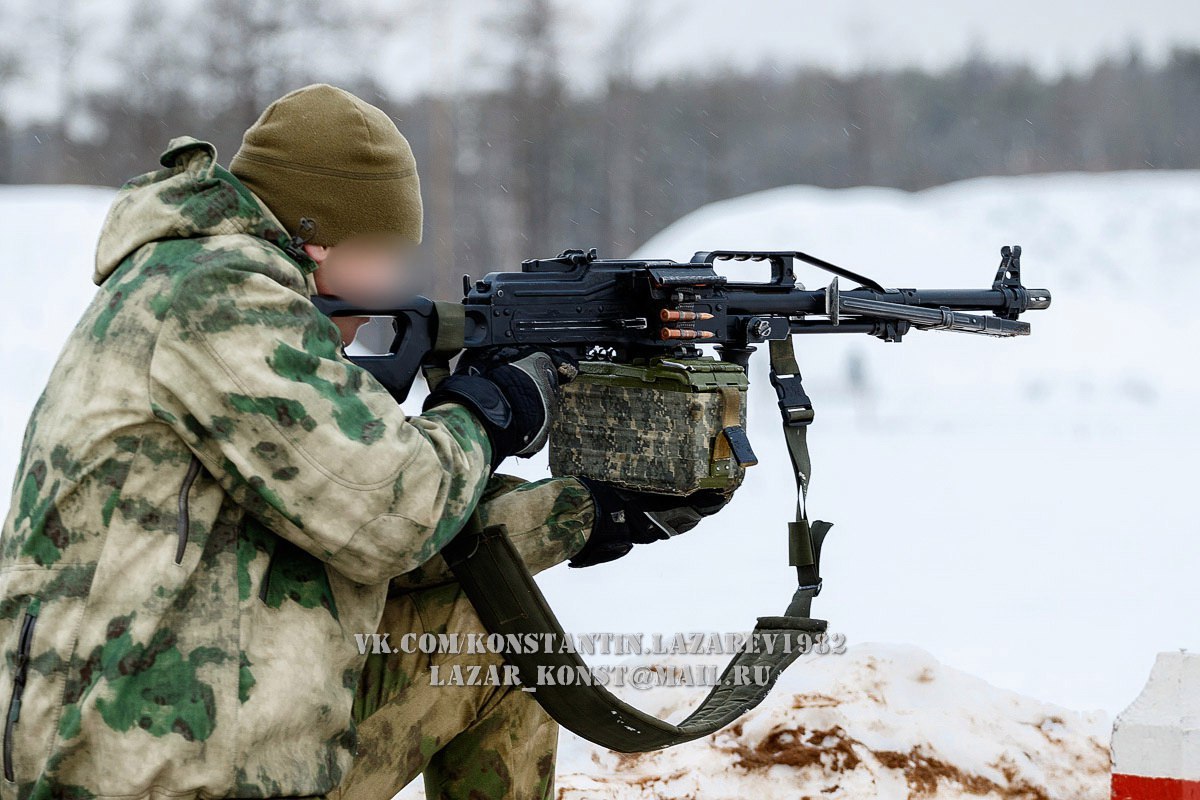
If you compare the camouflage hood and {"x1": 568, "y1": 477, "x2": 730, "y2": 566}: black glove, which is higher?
the camouflage hood

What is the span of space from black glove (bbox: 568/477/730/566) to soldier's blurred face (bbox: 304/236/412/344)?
718 mm

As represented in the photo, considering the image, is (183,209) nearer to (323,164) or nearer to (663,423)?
(323,164)

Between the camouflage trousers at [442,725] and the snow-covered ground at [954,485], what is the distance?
0.77 meters

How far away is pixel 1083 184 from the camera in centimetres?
1912

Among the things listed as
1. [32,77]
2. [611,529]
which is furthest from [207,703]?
[32,77]

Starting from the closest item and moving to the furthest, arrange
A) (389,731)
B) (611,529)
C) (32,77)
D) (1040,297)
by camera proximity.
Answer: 1. (389,731)
2. (611,529)
3. (1040,297)
4. (32,77)

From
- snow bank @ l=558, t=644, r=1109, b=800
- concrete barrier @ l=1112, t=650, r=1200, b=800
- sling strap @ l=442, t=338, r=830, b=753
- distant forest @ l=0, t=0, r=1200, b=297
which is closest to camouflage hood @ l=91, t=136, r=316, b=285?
sling strap @ l=442, t=338, r=830, b=753

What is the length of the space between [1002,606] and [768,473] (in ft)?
10.5

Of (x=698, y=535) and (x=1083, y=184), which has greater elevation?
(x=1083, y=184)

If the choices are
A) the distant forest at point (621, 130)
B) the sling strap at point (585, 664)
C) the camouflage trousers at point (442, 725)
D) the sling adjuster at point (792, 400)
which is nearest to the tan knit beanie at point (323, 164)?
the sling strap at point (585, 664)

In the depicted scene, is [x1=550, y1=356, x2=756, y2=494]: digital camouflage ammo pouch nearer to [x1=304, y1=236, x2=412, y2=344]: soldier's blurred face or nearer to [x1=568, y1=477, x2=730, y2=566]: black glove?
[x1=568, y1=477, x2=730, y2=566]: black glove

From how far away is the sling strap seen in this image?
8.25 ft

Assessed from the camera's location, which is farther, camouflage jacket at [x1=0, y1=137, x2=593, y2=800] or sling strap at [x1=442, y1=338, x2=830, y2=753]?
sling strap at [x1=442, y1=338, x2=830, y2=753]

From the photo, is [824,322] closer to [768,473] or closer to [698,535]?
[698,535]
